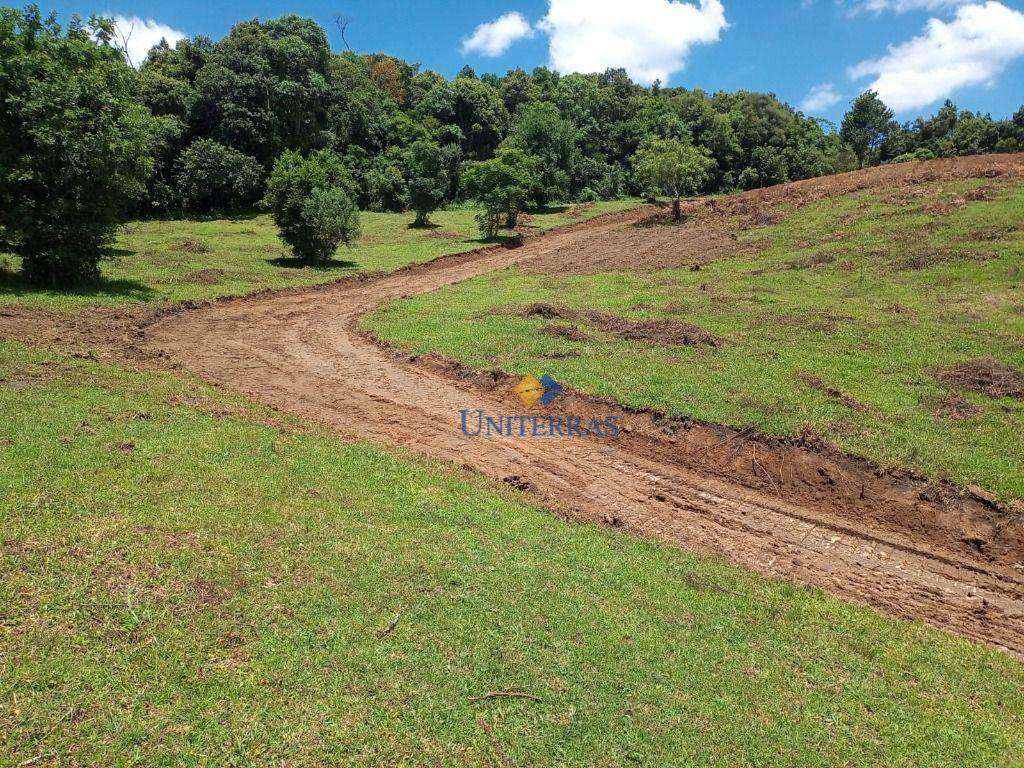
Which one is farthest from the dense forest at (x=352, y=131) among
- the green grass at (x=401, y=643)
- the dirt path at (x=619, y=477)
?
the green grass at (x=401, y=643)

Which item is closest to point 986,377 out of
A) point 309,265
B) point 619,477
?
point 619,477

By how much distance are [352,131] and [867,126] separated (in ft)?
159

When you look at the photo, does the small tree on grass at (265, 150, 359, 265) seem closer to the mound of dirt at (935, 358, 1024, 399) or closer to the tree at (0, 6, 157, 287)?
the tree at (0, 6, 157, 287)

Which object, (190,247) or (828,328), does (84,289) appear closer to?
(190,247)

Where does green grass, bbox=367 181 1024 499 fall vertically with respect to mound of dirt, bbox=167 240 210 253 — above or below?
below

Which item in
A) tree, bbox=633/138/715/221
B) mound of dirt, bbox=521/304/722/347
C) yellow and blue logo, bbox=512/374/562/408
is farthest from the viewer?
tree, bbox=633/138/715/221

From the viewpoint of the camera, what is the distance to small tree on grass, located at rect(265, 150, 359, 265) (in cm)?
2628

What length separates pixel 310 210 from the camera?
85.8 feet

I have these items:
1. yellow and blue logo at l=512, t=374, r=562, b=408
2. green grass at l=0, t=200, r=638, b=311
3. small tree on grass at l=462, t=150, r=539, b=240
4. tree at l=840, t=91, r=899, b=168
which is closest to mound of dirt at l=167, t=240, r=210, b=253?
green grass at l=0, t=200, r=638, b=311

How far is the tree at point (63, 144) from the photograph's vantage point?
1608cm

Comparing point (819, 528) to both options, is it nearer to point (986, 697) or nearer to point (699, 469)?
point (699, 469)

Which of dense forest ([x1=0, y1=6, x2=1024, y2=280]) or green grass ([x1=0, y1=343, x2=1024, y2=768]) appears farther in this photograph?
dense forest ([x1=0, y1=6, x2=1024, y2=280])

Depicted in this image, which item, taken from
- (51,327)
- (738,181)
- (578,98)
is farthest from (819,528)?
(578,98)

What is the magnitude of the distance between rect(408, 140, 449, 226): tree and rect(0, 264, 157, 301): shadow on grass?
22.1 metres
